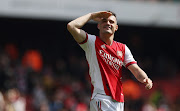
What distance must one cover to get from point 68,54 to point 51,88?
17.1ft

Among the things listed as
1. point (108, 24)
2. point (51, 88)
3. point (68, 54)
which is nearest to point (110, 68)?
point (108, 24)

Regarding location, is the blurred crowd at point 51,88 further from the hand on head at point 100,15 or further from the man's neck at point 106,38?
the hand on head at point 100,15

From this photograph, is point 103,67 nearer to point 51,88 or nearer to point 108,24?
point 108,24

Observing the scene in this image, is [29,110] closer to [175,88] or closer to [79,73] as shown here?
[79,73]

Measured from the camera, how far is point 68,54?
1916cm

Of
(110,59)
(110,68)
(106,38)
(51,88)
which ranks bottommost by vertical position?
(51,88)

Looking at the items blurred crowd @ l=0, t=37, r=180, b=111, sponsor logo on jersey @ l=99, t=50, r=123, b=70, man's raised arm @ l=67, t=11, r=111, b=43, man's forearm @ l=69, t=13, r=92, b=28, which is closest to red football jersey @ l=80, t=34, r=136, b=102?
sponsor logo on jersey @ l=99, t=50, r=123, b=70

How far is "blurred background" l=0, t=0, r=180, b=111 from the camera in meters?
13.6

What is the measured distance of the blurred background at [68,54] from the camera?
44.7ft

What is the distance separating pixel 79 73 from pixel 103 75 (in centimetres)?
1120

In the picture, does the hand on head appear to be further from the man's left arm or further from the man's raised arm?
the man's left arm

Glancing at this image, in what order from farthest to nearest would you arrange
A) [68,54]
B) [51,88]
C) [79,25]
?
[68,54], [51,88], [79,25]

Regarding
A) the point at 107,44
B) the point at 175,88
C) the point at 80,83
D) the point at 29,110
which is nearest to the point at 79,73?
the point at 80,83

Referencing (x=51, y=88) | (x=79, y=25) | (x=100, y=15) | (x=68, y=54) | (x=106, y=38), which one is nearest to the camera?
(x=79, y=25)
